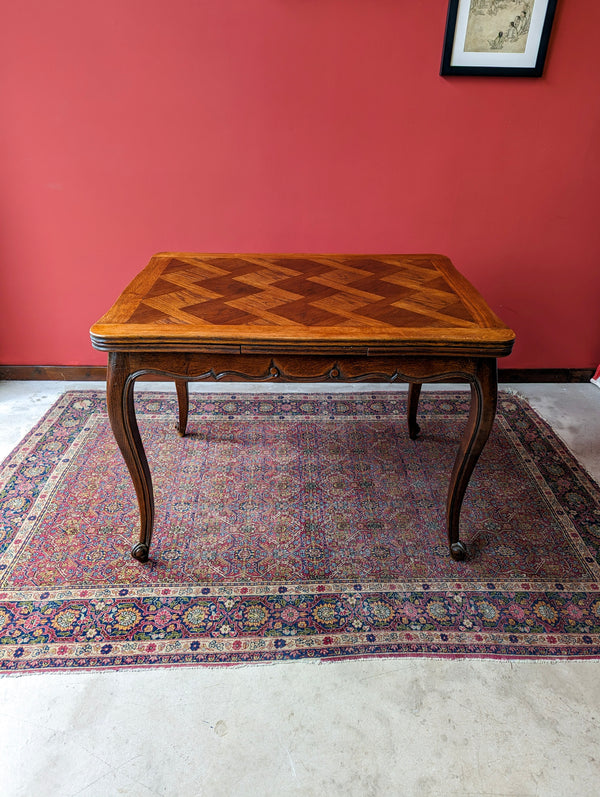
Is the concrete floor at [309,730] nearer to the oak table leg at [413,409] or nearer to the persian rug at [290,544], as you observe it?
the persian rug at [290,544]

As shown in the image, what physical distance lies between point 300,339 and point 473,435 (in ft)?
2.04

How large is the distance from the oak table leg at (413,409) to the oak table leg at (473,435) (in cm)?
70

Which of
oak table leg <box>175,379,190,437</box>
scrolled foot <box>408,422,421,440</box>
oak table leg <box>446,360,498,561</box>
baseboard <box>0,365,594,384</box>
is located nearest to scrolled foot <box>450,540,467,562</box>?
oak table leg <box>446,360,498,561</box>

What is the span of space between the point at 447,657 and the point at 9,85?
2.86 meters

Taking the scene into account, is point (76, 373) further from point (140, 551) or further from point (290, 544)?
point (290, 544)

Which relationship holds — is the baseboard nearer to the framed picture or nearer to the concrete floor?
the framed picture

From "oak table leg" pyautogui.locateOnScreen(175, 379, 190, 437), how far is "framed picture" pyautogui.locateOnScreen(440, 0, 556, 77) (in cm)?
181

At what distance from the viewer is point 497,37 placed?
2.48 metres

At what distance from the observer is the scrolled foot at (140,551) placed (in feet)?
6.20

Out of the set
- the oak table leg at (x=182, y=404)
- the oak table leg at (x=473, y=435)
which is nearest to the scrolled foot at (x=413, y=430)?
the oak table leg at (x=473, y=435)

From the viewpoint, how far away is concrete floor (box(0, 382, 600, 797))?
4.30ft

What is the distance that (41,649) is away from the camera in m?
1.61

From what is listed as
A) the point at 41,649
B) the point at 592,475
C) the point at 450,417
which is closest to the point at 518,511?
the point at 592,475

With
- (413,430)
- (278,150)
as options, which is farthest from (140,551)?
(278,150)
